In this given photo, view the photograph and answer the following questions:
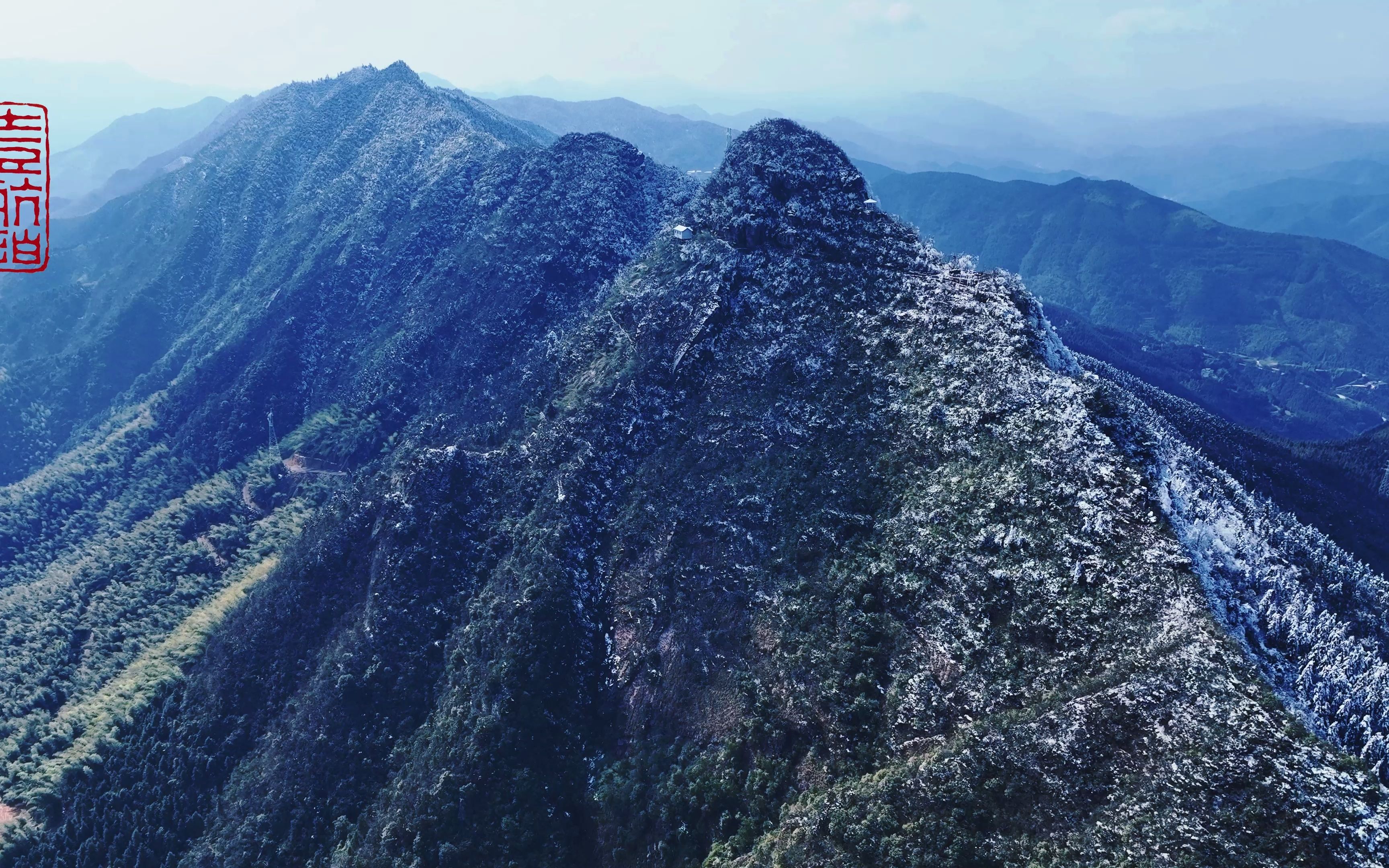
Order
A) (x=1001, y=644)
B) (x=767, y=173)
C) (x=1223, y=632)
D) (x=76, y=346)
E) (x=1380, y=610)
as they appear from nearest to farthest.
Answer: (x=1223, y=632) → (x=1001, y=644) → (x=1380, y=610) → (x=767, y=173) → (x=76, y=346)

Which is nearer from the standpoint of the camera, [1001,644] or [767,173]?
[1001,644]

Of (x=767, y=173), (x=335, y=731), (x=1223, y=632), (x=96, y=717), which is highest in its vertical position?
(x=767, y=173)

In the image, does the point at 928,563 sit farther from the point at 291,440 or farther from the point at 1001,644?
the point at 291,440

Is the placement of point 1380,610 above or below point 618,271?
below

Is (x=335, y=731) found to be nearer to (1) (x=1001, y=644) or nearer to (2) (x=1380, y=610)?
(1) (x=1001, y=644)

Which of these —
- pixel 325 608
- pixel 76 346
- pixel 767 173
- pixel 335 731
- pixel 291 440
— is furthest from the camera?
pixel 76 346

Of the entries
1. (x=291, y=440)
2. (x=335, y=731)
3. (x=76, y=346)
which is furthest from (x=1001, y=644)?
(x=76, y=346)
